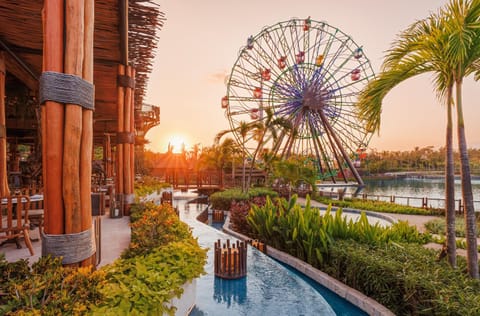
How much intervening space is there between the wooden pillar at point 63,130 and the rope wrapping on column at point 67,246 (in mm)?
26

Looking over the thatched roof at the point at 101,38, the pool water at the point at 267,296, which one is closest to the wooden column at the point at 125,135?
the thatched roof at the point at 101,38

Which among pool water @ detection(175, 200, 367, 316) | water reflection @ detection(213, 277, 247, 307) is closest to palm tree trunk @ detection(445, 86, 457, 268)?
pool water @ detection(175, 200, 367, 316)

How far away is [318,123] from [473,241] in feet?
57.1

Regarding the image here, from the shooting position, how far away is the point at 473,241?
351 centimetres

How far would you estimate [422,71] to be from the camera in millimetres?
4031

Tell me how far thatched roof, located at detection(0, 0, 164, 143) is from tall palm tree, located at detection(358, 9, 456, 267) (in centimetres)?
394

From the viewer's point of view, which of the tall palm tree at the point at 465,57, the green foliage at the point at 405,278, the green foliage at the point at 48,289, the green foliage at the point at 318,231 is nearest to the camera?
the green foliage at the point at 48,289

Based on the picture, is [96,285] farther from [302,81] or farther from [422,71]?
[302,81]

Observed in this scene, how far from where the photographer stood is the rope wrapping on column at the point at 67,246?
184 centimetres

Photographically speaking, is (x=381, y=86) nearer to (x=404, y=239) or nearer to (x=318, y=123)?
(x=404, y=239)

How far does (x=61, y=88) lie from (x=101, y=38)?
3.94m

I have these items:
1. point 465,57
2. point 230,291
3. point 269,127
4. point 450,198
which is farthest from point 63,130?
Result: point 269,127

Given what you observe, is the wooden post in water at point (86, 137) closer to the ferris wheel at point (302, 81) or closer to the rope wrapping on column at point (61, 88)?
the rope wrapping on column at point (61, 88)

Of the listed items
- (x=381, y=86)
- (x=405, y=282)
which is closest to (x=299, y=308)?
(x=405, y=282)
